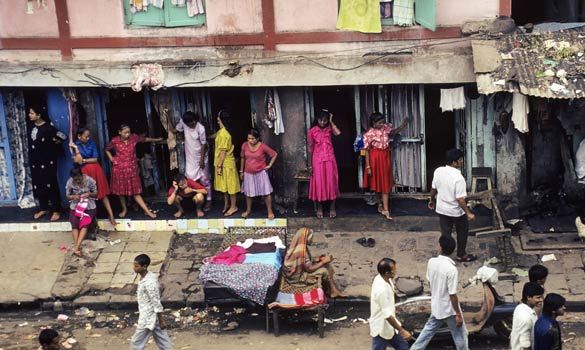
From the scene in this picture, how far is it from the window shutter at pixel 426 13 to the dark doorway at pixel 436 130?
1.30 meters

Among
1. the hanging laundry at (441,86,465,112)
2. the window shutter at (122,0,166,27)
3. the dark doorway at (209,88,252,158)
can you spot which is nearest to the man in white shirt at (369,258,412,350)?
the hanging laundry at (441,86,465,112)

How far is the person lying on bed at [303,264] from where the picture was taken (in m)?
11.7

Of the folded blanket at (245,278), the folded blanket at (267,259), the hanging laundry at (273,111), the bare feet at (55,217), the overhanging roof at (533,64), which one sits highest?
the overhanging roof at (533,64)

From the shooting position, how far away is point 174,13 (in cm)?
1362

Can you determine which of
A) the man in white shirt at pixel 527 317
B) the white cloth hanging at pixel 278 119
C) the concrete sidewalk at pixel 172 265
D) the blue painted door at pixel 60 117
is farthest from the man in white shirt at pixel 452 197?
the blue painted door at pixel 60 117

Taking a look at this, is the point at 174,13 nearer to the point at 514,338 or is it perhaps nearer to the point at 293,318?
the point at 293,318

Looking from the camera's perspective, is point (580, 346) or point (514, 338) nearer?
point (514, 338)

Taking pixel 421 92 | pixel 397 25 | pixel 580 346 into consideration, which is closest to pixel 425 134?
pixel 421 92

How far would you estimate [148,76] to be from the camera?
1365 centimetres

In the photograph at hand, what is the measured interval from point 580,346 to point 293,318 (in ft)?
11.8

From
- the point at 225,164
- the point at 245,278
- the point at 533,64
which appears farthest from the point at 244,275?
the point at 533,64

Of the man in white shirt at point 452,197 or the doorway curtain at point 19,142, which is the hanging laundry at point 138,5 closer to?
the doorway curtain at point 19,142

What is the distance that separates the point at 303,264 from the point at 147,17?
4.67 m

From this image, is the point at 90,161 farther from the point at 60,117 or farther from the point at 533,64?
the point at 533,64
